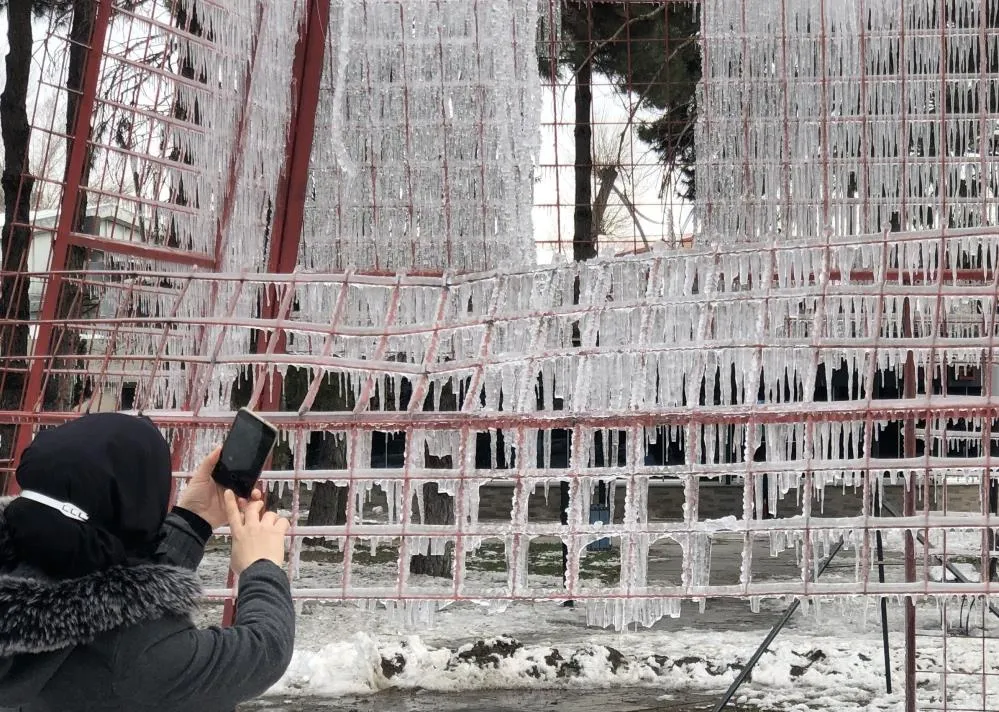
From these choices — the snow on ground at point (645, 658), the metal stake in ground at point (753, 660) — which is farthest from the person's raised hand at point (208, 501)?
the snow on ground at point (645, 658)

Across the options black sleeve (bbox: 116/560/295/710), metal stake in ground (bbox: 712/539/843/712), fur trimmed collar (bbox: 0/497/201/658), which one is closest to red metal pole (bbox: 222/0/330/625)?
metal stake in ground (bbox: 712/539/843/712)

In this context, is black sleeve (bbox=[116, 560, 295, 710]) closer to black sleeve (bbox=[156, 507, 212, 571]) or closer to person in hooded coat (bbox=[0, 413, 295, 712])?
person in hooded coat (bbox=[0, 413, 295, 712])

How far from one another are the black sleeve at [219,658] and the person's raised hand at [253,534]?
6 centimetres

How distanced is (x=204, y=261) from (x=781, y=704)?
3.66m

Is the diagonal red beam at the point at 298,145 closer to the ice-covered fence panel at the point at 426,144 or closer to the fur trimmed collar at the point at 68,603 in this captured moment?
the ice-covered fence panel at the point at 426,144

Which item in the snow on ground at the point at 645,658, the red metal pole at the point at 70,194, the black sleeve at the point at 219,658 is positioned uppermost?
the red metal pole at the point at 70,194

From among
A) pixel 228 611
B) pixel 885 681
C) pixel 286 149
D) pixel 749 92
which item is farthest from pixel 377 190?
pixel 885 681

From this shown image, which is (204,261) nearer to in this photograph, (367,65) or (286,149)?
(286,149)

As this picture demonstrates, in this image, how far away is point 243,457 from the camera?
225 centimetres

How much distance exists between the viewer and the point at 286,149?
612cm

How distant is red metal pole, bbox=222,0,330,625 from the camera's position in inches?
237

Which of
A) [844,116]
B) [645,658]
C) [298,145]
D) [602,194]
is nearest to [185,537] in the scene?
[298,145]

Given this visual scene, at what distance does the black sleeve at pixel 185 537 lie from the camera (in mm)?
2135

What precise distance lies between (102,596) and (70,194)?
3137 millimetres
